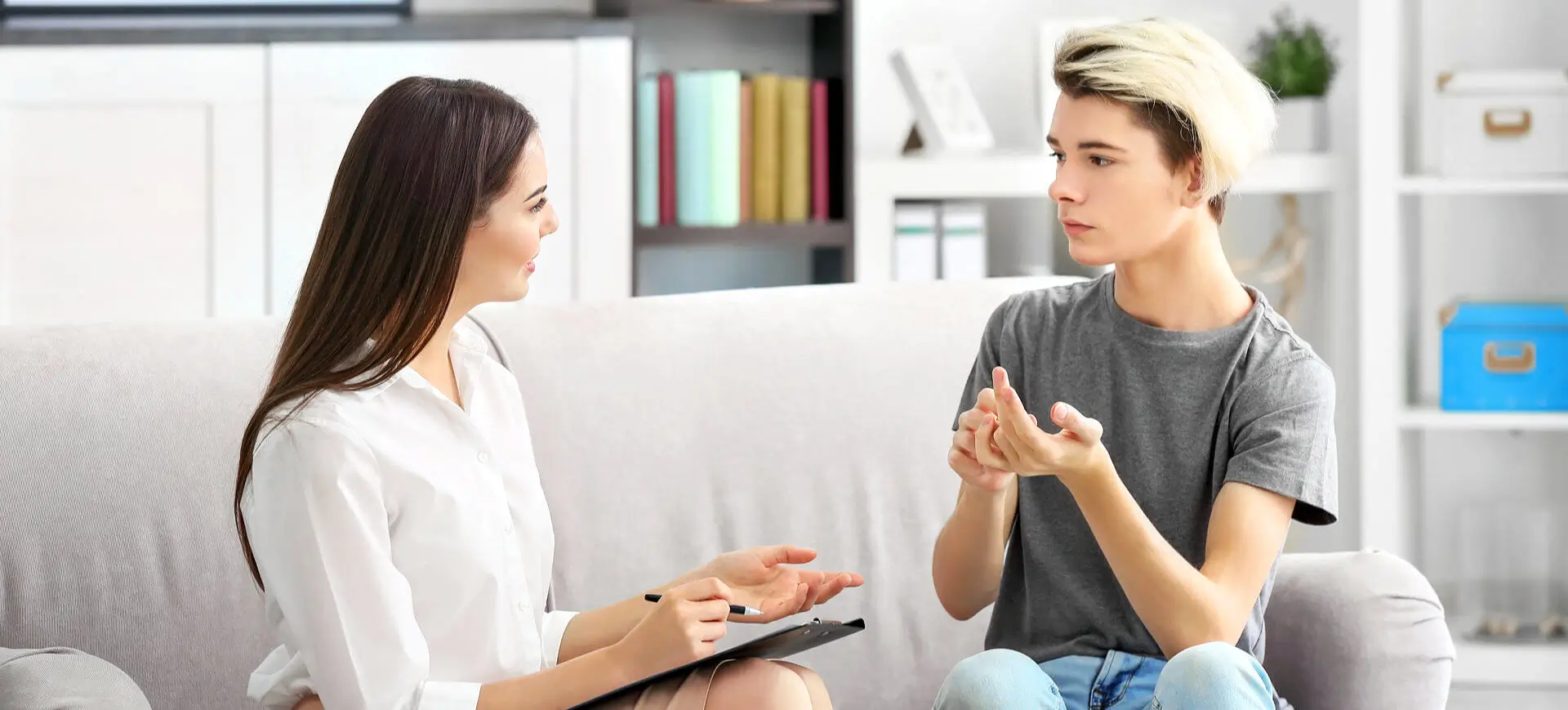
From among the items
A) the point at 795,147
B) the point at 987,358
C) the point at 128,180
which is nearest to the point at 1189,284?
the point at 987,358

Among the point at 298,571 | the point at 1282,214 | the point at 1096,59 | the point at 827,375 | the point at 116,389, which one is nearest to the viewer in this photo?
the point at 298,571

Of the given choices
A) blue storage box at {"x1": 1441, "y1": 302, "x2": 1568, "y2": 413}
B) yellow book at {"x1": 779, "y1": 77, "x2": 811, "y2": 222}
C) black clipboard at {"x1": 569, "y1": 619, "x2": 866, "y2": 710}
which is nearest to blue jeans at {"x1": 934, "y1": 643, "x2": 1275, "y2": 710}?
black clipboard at {"x1": 569, "y1": 619, "x2": 866, "y2": 710}

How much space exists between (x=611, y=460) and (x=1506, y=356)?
1997mm

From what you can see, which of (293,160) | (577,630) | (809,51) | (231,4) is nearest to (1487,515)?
(809,51)

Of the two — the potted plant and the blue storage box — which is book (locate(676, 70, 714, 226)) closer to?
the potted plant

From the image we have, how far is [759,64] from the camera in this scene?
3303 mm

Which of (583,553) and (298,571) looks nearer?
(298,571)

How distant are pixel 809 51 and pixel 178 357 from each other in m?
1.96

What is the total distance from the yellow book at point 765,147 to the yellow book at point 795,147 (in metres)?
0.01

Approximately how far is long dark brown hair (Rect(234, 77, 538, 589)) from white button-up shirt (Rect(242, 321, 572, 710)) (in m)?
0.04

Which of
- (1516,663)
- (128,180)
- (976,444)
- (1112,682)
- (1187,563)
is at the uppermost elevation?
(128,180)

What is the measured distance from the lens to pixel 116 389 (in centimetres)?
158

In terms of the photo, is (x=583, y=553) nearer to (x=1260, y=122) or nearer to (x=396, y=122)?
(x=396, y=122)

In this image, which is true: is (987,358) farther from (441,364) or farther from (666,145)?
(666,145)
